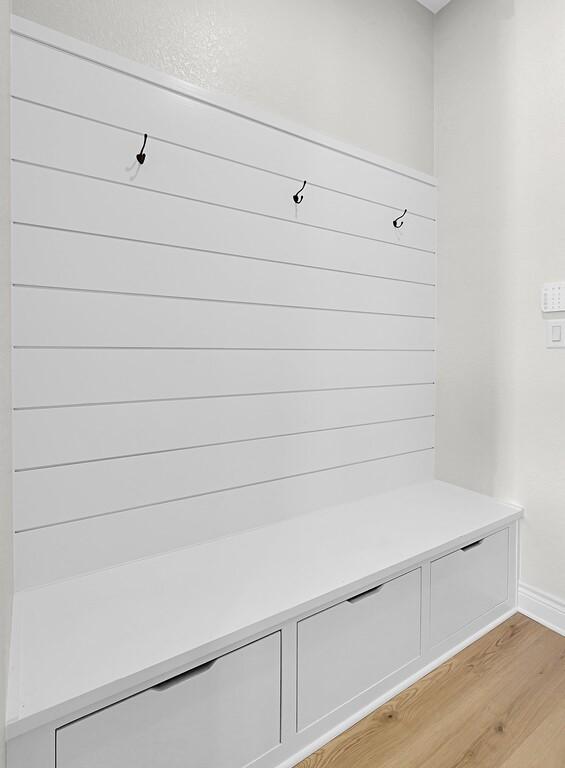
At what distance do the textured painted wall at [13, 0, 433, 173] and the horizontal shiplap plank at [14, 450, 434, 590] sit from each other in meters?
1.40

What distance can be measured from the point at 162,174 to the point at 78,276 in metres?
0.43

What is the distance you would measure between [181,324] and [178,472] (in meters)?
0.49

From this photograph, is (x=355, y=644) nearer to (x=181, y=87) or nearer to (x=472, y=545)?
(x=472, y=545)

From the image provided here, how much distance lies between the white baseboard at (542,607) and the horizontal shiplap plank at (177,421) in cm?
88

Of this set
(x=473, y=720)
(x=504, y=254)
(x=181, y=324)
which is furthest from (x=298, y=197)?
(x=473, y=720)

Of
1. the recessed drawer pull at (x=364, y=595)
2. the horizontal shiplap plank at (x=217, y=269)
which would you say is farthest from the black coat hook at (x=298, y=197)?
Result: the recessed drawer pull at (x=364, y=595)

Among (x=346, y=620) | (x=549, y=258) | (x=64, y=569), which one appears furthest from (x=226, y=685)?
(x=549, y=258)

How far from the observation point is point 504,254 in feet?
6.26

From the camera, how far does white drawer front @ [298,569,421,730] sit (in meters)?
1.23

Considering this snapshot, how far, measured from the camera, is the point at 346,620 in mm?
1303

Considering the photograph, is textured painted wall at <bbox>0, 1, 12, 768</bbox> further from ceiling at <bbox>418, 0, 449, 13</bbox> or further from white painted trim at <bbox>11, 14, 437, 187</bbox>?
ceiling at <bbox>418, 0, 449, 13</bbox>

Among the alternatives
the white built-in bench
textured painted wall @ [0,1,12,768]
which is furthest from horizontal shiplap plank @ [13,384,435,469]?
the white built-in bench

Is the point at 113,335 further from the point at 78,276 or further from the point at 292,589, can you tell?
the point at 292,589

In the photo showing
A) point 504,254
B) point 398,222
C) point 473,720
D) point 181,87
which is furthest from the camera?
point 398,222
